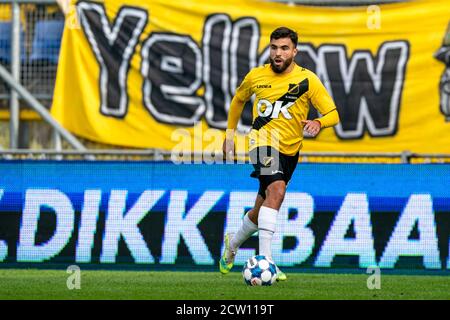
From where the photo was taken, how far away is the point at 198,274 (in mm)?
13758

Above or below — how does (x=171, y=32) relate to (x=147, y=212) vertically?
above

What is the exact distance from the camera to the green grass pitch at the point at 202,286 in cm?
1074

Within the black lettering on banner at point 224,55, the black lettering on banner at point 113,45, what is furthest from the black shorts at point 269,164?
the black lettering on banner at point 113,45

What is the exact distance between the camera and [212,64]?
19.2 meters

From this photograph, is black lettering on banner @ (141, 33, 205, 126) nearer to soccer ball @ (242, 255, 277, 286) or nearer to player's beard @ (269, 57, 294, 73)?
player's beard @ (269, 57, 294, 73)

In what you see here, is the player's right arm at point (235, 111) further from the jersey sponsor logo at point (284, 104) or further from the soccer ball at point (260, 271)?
the soccer ball at point (260, 271)

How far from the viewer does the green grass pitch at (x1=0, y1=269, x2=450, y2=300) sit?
10.7 metres

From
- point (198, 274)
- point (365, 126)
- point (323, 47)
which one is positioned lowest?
point (198, 274)

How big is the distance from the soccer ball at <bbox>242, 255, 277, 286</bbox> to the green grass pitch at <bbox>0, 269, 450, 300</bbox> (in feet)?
0.37

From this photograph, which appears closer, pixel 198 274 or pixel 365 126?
pixel 198 274

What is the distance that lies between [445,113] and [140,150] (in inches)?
176

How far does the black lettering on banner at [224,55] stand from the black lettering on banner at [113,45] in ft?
3.58
